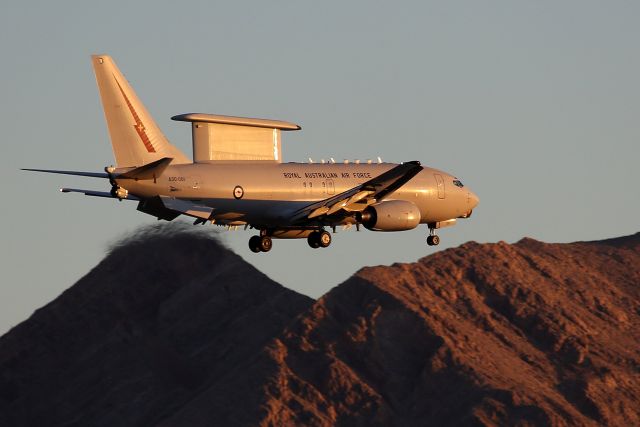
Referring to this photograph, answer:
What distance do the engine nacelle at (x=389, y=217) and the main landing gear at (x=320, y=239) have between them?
2.34 meters

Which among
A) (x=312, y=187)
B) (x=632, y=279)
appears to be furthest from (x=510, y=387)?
(x=312, y=187)

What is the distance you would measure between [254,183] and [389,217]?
7464 millimetres

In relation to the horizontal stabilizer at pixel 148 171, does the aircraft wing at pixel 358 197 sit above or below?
below

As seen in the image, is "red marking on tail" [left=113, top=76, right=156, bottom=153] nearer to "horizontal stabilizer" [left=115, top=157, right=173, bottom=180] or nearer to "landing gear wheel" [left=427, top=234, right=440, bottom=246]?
"horizontal stabilizer" [left=115, top=157, right=173, bottom=180]

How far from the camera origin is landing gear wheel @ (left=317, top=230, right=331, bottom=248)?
98.4 meters

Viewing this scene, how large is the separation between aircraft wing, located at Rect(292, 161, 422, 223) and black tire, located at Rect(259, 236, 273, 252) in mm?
3704

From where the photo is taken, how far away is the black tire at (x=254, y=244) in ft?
325

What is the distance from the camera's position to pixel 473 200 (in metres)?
106

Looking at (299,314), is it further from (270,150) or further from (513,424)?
(270,150)

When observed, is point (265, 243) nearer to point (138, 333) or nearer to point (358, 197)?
point (358, 197)

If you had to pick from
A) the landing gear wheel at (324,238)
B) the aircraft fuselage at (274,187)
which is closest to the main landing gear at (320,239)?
the landing gear wheel at (324,238)

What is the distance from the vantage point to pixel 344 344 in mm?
161500

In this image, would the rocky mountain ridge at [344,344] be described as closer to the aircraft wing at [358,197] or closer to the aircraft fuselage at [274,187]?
the aircraft fuselage at [274,187]

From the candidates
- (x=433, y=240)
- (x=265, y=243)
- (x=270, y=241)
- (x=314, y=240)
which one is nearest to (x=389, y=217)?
(x=314, y=240)
